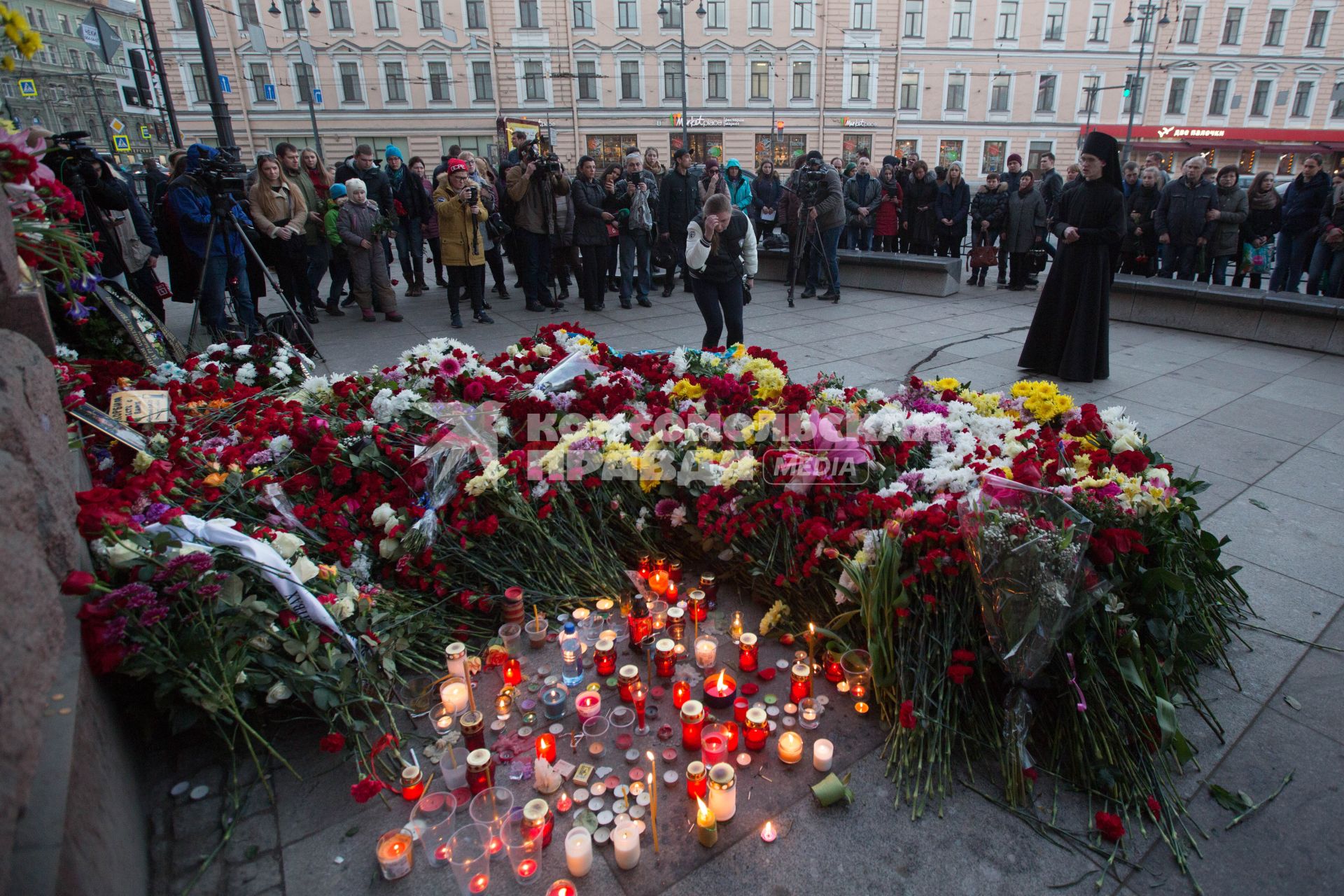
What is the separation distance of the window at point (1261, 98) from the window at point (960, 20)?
15.0 meters

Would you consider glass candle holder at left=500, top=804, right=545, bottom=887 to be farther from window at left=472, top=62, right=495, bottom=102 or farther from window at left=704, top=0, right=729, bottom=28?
window at left=704, top=0, right=729, bottom=28

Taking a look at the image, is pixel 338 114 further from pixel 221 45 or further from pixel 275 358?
pixel 275 358

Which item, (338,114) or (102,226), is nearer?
(102,226)

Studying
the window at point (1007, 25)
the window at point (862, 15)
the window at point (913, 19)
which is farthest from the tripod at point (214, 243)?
the window at point (1007, 25)

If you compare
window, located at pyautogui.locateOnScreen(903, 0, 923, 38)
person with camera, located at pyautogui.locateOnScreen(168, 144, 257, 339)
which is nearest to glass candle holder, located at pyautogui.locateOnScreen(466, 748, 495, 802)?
person with camera, located at pyautogui.locateOnScreen(168, 144, 257, 339)

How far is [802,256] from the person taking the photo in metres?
10.5

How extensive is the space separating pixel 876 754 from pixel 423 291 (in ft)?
32.0

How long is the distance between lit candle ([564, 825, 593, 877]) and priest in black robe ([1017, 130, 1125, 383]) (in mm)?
5926

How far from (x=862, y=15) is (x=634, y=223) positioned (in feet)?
112

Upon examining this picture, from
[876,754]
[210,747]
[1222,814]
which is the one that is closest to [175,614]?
[210,747]

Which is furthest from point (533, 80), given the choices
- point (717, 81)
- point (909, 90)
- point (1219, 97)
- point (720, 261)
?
point (1219, 97)

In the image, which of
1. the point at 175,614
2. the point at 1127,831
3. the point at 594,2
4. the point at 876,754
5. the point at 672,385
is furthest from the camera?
the point at 594,2

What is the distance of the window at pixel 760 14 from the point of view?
35406 mm

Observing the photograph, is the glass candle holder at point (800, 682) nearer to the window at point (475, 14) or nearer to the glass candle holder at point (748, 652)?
the glass candle holder at point (748, 652)
